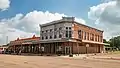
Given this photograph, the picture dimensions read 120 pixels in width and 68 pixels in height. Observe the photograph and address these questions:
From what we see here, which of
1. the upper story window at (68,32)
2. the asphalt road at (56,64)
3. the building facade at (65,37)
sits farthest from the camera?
the upper story window at (68,32)

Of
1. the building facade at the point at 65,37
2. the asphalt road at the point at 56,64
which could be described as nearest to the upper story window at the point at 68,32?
the building facade at the point at 65,37

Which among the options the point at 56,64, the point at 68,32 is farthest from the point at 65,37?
the point at 56,64

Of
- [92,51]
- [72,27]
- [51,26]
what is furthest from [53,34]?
[92,51]

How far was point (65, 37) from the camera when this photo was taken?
5756 centimetres

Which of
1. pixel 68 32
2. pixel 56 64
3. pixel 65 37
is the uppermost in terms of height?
pixel 68 32

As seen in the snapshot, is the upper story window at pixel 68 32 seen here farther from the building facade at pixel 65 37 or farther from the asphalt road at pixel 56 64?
the asphalt road at pixel 56 64

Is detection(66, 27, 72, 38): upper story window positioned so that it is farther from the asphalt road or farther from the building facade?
the asphalt road

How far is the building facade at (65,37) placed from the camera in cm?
5647

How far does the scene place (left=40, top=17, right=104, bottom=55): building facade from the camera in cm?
5647

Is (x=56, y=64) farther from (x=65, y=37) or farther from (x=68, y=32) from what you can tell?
(x=68, y=32)

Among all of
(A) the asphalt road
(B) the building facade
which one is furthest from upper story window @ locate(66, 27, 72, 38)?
(A) the asphalt road

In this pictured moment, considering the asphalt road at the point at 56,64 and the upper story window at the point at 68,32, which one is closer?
the asphalt road at the point at 56,64

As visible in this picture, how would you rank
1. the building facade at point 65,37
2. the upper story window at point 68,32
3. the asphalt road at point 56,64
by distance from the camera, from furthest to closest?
1. the upper story window at point 68,32
2. the building facade at point 65,37
3. the asphalt road at point 56,64

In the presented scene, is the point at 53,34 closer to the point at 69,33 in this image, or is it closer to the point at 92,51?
the point at 69,33
